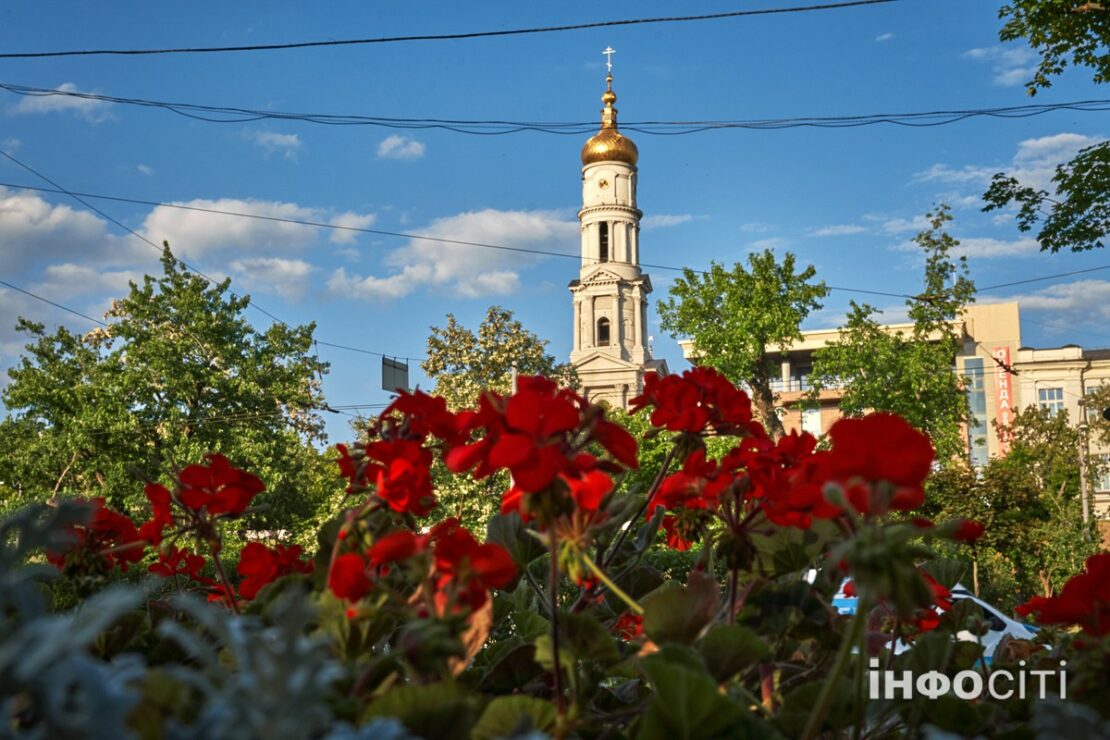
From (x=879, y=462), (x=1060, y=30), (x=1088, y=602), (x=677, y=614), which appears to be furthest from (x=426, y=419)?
(x=1060, y=30)

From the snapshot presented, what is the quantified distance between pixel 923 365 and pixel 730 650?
2896cm

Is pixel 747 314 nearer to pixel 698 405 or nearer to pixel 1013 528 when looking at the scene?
pixel 1013 528

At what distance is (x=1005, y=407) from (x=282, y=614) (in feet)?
211

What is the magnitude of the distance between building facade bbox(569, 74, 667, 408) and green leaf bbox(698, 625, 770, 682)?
4790 cm

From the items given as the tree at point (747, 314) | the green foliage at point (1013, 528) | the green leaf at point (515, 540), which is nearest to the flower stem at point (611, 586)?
the green leaf at point (515, 540)

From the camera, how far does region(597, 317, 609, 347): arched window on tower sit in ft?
166

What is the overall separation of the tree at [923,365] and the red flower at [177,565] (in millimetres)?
27415

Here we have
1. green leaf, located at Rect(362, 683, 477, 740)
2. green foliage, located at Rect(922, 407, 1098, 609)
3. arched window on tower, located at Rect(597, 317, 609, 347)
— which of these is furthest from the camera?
arched window on tower, located at Rect(597, 317, 609, 347)

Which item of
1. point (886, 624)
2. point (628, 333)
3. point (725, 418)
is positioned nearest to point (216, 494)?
point (725, 418)

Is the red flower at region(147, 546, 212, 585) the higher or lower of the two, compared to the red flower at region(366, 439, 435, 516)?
lower

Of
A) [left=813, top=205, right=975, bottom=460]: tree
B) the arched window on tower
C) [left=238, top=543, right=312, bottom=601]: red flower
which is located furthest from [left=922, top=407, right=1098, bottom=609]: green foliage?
the arched window on tower

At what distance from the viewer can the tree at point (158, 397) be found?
24.7 metres

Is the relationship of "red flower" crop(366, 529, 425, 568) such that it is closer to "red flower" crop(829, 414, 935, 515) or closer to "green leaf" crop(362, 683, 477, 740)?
"green leaf" crop(362, 683, 477, 740)

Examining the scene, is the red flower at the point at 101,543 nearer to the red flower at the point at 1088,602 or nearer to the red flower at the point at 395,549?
the red flower at the point at 395,549
